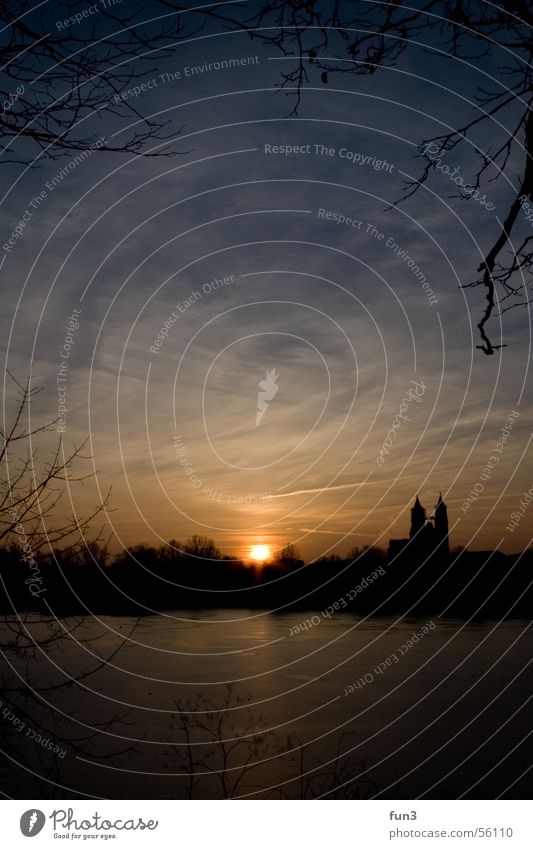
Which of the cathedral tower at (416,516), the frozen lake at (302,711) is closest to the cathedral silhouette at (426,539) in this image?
the cathedral tower at (416,516)

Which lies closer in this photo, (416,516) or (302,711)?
(302,711)

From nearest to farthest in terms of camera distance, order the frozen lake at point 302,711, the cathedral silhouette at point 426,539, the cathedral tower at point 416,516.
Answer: the frozen lake at point 302,711 → the cathedral silhouette at point 426,539 → the cathedral tower at point 416,516

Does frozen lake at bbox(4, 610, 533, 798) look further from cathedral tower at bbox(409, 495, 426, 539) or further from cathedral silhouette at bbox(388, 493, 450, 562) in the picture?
cathedral tower at bbox(409, 495, 426, 539)

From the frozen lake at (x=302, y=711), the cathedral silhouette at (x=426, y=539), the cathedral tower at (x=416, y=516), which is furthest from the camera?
the cathedral tower at (x=416, y=516)

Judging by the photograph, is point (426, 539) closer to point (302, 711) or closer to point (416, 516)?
point (416, 516)

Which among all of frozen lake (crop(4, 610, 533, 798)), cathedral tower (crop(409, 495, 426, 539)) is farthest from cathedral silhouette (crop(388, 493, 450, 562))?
frozen lake (crop(4, 610, 533, 798))

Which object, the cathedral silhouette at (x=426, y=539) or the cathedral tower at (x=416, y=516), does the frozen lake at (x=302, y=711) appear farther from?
the cathedral tower at (x=416, y=516)

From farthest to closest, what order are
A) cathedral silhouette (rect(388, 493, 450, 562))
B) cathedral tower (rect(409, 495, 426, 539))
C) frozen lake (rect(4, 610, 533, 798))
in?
cathedral tower (rect(409, 495, 426, 539)) → cathedral silhouette (rect(388, 493, 450, 562)) → frozen lake (rect(4, 610, 533, 798))

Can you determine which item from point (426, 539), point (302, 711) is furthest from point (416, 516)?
point (302, 711)

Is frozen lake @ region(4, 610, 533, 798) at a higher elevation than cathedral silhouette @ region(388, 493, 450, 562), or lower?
lower

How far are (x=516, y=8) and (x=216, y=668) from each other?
54.5 meters

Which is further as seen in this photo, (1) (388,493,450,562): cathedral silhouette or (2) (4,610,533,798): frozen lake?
(1) (388,493,450,562): cathedral silhouette
